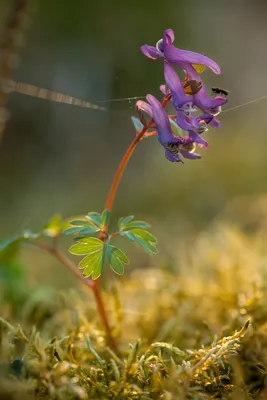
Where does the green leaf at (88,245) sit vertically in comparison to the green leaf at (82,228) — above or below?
below

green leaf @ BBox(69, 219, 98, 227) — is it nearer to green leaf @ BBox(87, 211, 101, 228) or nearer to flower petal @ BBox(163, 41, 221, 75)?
green leaf @ BBox(87, 211, 101, 228)

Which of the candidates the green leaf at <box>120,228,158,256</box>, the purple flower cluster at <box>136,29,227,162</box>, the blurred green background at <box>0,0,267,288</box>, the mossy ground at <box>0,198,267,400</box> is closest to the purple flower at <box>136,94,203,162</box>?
the purple flower cluster at <box>136,29,227,162</box>

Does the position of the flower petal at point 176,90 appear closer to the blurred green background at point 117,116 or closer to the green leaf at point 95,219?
the green leaf at point 95,219

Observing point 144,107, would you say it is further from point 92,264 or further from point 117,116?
point 117,116

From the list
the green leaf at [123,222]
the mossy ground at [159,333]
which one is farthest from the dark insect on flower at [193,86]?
the mossy ground at [159,333]

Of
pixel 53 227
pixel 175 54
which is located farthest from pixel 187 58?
pixel 53 227
